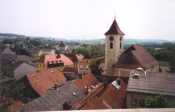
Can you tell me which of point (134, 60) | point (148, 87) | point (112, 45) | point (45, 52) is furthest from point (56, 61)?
point (148, 87)

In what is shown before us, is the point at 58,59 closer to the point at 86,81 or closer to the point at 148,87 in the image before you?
the point at 86,81

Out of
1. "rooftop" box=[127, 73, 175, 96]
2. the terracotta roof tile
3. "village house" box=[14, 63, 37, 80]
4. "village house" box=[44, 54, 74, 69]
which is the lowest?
the terracotta roof tile

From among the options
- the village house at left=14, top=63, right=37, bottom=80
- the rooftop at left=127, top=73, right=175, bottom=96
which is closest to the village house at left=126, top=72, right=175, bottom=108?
the rooftop at left=127, top=73, right=175, bottom=96

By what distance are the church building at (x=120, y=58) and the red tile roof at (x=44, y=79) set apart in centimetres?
42

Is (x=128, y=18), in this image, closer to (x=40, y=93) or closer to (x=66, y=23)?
(x=66, y=23)

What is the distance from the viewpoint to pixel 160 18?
1.89 m

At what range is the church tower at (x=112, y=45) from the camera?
5.94 ft

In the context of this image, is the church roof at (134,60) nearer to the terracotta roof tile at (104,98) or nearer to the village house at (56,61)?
the terracotta roof tile at (104,98)

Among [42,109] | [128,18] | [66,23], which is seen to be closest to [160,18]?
[128,18]

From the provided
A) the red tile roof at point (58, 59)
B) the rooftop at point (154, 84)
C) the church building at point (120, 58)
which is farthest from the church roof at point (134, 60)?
the red tile roof at point (58, 59)

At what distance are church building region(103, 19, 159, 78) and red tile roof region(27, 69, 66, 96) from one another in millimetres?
415

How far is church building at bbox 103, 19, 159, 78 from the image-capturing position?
1810mm

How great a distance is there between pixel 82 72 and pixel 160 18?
89cm

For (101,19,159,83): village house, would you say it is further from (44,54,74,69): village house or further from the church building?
(44,54,74,69): village house
